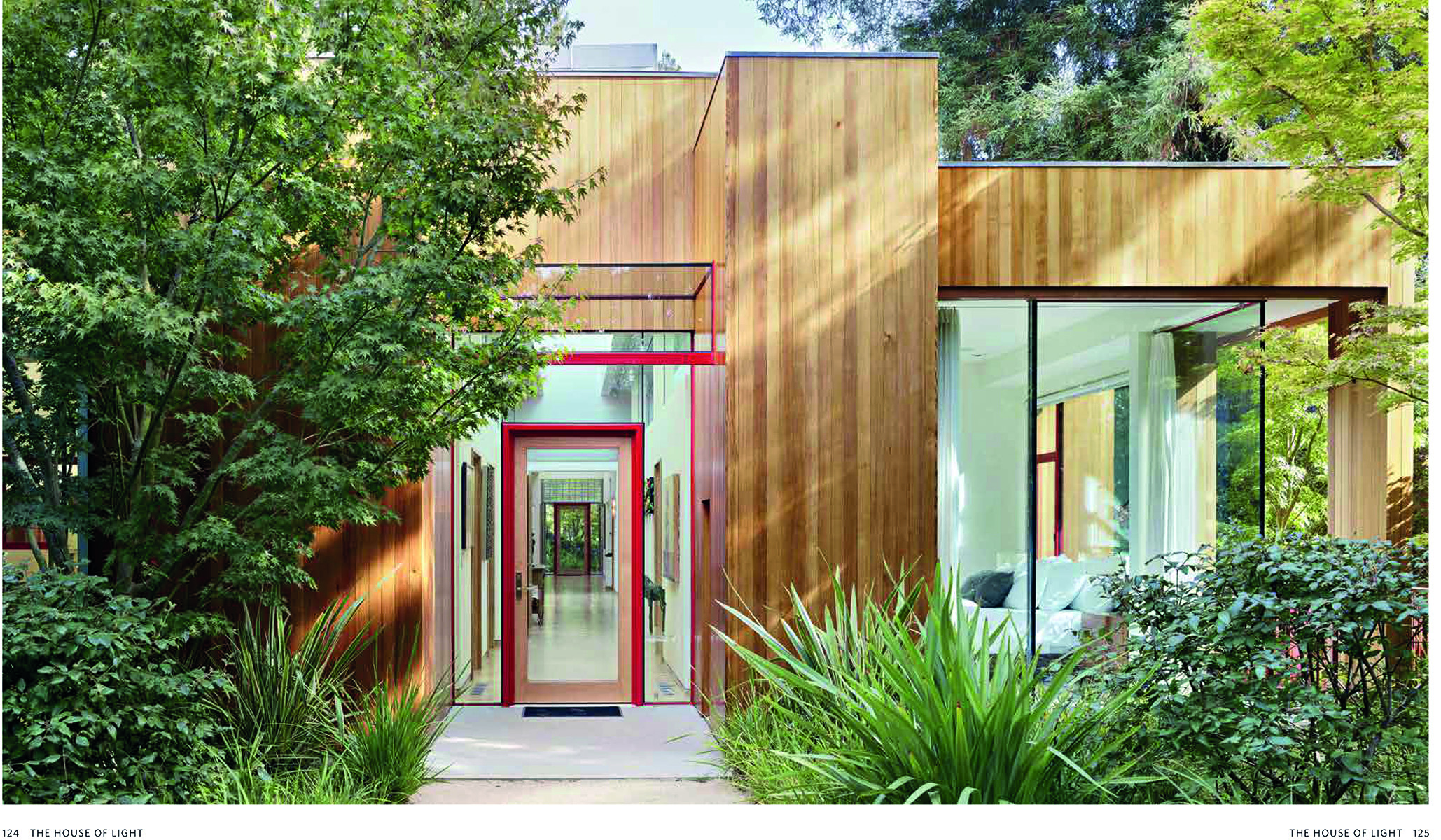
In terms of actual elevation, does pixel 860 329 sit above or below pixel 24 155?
below

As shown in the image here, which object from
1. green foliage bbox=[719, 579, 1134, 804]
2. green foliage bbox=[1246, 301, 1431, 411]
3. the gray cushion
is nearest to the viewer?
green foliage bbox=[719, 579, 1134, 804]

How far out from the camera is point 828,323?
6.64 metres

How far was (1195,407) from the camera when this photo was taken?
7.60 m


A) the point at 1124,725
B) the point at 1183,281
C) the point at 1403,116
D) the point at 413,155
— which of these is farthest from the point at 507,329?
the point at 1403,116

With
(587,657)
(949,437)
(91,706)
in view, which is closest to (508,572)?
(587,657)

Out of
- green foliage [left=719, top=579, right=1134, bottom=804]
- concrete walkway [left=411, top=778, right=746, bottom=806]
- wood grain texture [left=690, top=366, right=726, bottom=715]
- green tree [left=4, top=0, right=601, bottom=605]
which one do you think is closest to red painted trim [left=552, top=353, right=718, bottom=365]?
wood grain texture [left=690, top=366, right=726, bottom=715]

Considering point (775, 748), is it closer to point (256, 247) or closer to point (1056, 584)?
point (1056, 584)

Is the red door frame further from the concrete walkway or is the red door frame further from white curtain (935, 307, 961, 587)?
the concrete walkway

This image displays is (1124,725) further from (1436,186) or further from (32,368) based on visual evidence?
(32,368)

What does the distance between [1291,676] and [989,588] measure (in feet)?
10.1

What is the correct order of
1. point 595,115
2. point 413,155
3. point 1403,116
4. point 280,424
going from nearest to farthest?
1. point 413,155
2. point 1403,116
3. point 280,424
4. point 595,115

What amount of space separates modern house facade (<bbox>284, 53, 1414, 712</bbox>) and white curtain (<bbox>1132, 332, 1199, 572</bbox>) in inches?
0.6

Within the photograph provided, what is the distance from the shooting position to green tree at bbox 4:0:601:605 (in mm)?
4992

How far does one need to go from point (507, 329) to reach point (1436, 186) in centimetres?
451
